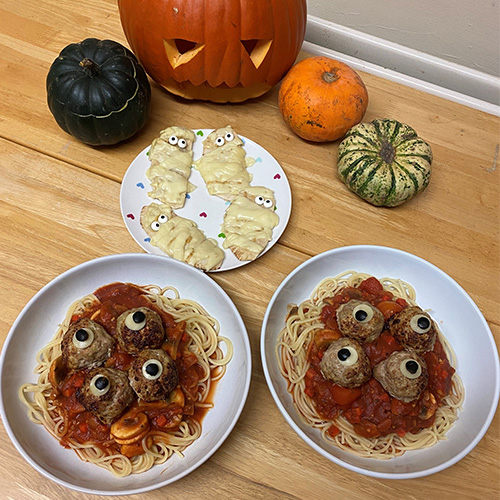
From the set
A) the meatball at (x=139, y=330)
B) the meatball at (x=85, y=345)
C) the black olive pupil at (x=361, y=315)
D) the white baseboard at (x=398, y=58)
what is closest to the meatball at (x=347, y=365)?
the black olive pupil at (x=361, y=315)

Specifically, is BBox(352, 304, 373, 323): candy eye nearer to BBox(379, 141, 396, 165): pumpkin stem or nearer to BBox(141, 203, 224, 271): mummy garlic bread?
BBox(141, 203, 224, 271): mummy garlic bread

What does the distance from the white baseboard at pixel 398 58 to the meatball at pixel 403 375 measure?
2.07 meters

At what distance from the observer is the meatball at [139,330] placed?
78.7 inches

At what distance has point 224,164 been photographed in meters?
2.61

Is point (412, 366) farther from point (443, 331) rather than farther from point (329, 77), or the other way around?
point (329, 77)

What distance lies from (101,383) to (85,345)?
0.19 m

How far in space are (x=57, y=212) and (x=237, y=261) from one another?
3.30 feet

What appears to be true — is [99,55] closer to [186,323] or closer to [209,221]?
[209,221]

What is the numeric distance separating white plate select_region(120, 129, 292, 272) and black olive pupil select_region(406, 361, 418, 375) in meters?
0.86

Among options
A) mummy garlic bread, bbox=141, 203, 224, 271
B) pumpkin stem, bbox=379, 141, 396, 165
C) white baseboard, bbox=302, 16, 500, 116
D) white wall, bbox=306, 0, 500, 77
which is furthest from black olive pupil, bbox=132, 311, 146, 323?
white wall, bbox=306, 0, 500, 77

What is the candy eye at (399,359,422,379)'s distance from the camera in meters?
1.93

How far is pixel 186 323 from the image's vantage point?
2268 millimetres

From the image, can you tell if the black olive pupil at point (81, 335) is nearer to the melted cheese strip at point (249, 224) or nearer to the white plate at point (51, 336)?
the white plate at point (51, 336)

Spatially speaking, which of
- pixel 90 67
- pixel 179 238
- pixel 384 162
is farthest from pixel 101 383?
pixel 384 162
